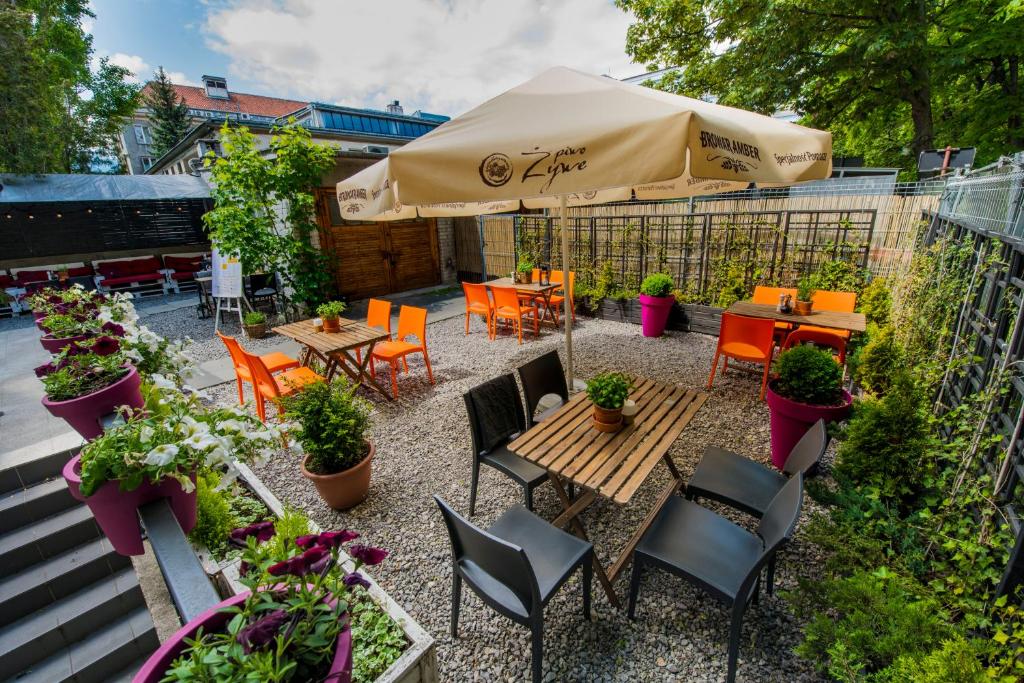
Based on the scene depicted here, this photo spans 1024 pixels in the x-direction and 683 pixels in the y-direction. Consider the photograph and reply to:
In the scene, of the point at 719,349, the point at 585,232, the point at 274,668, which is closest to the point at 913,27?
the point at 585,232

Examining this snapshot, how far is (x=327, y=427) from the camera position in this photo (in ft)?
9.12

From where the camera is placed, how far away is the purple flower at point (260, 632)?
83cm

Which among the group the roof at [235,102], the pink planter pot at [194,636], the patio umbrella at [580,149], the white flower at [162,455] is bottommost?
the pink planter pot at [194,636]

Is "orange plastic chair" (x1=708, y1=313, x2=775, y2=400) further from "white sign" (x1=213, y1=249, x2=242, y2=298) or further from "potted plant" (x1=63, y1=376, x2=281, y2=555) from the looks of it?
"white sign" (x1=213, y1=249, x2=242, y2=298)

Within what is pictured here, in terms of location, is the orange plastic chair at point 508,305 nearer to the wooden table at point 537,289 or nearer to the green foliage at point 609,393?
the wooden table at point 537,289

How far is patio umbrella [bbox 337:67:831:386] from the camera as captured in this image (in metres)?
1.79

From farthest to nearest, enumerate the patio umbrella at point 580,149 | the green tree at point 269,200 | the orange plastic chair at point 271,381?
the green tree at point 269,200, the orange plastic chair at point 271,381, the patio umbrella at point 580,149

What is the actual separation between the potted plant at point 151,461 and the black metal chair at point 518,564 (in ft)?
2.79

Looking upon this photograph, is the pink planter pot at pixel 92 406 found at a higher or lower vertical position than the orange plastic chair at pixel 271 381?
higher

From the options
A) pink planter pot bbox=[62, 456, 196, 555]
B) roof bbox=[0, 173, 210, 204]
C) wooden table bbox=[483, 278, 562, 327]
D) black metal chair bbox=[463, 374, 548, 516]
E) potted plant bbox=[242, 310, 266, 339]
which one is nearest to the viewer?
pink planter pot bbox=[62, 456, 196, 555]

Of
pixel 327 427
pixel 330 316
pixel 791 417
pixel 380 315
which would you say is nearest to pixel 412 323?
pixel 380 315

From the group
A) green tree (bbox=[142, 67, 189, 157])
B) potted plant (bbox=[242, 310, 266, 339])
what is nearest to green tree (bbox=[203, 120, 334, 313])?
potted plant (bbox=[242, 310, 266, 339])

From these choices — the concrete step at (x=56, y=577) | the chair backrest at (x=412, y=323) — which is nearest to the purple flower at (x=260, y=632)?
the concrete step at (x=56, y=577)

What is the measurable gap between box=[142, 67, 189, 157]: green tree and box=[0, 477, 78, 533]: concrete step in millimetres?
31734
